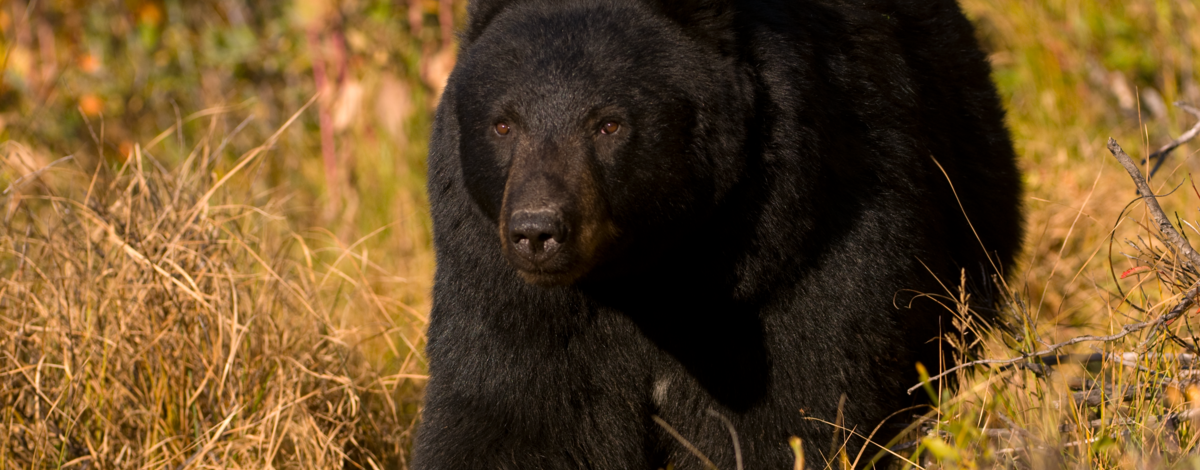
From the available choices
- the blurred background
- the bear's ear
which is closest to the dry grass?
the blurred background

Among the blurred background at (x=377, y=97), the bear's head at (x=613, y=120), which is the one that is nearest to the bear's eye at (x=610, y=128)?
the bear's head at (x=613, y=120)

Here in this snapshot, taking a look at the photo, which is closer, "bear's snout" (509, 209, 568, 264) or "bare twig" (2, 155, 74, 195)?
"bear's snout" (509, 209, 568, 264)

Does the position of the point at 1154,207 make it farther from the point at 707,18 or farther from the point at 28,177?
the point at 28,177

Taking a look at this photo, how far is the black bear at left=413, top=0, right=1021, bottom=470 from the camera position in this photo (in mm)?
2809

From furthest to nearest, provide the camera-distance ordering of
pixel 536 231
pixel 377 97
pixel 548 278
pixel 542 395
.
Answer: pixel 377 97
pixel 542 395
pixel 548 278
pixel 536 231

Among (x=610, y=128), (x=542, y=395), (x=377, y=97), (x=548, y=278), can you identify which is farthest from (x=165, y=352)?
(x=377, y=97)

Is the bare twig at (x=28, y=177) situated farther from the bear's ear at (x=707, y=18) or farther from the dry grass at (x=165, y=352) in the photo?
the bear's ear at (x=707, y=18)

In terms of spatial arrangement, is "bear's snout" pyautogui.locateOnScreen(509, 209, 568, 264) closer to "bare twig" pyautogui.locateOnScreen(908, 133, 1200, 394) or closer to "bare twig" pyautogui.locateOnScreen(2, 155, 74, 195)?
"bare twig" pyautogui.locateOnScreen(908, 133, 1200, 394)

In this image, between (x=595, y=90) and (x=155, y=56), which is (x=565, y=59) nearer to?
(x=595, y=90)

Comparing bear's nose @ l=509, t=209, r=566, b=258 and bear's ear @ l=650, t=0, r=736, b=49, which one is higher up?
bear's ear @ l=650, t=0, r=736, b=49

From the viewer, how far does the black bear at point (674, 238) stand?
2.81 meters

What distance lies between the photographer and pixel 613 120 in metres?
2.79

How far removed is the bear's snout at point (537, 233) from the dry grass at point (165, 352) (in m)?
1.35

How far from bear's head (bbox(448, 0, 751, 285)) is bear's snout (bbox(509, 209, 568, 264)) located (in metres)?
0.09
